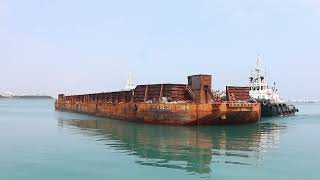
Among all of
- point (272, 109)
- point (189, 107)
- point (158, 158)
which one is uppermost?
point (189, 107)

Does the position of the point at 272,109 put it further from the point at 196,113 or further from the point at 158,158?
the point at 158,158

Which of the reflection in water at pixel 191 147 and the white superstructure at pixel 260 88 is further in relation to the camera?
the white superstructure at pixel 260 88

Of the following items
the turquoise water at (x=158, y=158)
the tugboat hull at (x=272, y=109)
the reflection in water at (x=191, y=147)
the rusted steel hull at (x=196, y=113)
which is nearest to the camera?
the turquoise water at (x=158, y=158)

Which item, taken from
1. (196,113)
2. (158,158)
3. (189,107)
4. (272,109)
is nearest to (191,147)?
(158,158)

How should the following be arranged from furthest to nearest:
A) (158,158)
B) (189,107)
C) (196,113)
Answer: (196,113) → (189,107) → (158,158)

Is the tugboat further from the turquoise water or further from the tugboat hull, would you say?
the turquoise water

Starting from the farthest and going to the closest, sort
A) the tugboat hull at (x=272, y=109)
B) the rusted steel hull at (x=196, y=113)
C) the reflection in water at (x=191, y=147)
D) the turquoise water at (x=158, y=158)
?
the tugboat hull at (x=272, y=109) < the rusted steel hull at (x=196, y=113) < the reflection in water at (x=191, y=147) < the turquoise water at (x=158, y=158)

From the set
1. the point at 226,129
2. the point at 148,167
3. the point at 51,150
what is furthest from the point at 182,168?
the point at 226,129

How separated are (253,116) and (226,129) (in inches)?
136

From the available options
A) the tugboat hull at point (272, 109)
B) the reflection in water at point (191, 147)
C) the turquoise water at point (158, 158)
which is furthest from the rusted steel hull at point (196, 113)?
the tugboat hull at point (272, 109)

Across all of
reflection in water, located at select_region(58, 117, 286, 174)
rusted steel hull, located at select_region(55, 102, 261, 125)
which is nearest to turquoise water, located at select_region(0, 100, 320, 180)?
reflection in water, located at select_region(58, 117, 286, 174)

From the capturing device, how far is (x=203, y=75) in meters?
29.9

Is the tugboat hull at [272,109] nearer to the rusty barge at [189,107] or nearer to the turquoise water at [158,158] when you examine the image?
the rusty barge at [189,107]

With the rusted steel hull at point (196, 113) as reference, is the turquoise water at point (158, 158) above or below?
below
